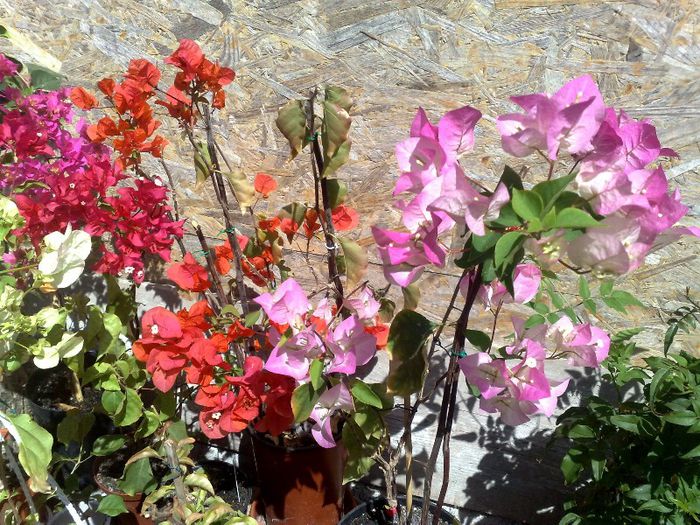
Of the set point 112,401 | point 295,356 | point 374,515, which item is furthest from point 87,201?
point 374,515

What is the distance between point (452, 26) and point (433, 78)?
128 millimetres

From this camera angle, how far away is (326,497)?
4.50ft

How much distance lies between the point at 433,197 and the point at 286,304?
0.29 m

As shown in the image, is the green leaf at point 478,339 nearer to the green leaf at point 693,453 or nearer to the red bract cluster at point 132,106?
the green leaf at point 693,453

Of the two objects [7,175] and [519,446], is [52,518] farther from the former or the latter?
[519,446]

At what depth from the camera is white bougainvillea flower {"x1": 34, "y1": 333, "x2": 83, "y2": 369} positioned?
986 mm

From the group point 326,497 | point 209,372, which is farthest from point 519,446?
point 209,372

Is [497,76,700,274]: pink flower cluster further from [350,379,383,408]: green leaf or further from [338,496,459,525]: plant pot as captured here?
[338,496,459,525]: plant pot

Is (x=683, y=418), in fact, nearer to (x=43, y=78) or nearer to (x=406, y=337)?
(x=406, y=337)

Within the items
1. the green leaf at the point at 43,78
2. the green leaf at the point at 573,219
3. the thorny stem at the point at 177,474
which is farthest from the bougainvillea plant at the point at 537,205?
the green leaf at the point at 43,78

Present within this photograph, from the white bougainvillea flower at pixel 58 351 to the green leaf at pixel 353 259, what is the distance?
0.45 metres

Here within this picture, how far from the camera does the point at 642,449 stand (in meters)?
1.13

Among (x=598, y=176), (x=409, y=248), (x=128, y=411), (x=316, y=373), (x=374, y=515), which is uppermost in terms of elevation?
(x=598, y=176)

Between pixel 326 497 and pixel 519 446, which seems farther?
pixel 519 446
